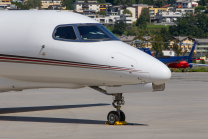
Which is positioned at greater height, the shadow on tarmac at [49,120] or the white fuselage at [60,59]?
the white fuselage at [60,59]

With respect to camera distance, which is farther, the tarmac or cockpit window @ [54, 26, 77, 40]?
cockpit window @ [54, 26, 77, 40]

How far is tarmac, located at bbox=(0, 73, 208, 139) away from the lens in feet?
37.1

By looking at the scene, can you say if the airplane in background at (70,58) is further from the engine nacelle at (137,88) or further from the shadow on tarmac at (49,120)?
the shadow on tarmac at (49,120)

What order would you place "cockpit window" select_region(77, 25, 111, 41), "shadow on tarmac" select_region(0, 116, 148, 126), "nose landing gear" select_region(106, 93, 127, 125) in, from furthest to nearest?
1. "shadow on tarmac" select_region(0, 116, 148, 126)
2. "nose landing gear" select_region(106, 93, 127, 125)
3. "cockpit window" select_region(77, 25, 111, 41)

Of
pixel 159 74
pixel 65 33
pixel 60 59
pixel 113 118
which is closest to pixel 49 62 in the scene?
pixel 60 59

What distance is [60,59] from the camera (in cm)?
1259

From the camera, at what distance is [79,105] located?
18641mm

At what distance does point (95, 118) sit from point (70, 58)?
121 inches

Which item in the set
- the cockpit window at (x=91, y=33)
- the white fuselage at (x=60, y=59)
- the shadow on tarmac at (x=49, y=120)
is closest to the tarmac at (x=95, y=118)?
the shadow on tarmac at (x=49, y=120)

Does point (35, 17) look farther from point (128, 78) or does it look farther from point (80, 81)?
point (128, 78)

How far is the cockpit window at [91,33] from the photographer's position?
1258 cm

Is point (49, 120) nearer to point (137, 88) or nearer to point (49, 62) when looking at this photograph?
point (49, 62)

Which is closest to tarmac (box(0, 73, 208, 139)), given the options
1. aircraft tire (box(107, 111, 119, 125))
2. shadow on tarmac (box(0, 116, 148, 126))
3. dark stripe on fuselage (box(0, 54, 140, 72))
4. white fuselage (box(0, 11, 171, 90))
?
shadow on tarmac (box(0, 116, 148, 126))

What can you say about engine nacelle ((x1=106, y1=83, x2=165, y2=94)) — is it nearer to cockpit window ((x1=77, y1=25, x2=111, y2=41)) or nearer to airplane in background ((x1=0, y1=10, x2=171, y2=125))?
airplane in background ((x1=0, y1=10, x2=171, y2=125))
